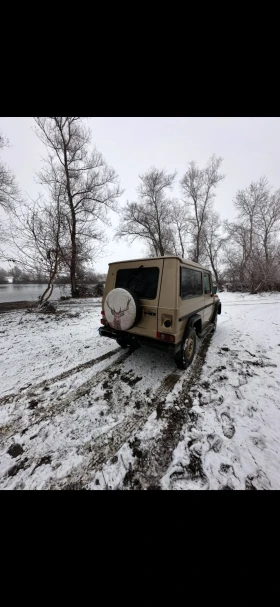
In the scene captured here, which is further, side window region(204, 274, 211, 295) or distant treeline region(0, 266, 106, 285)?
distant treeline region(0, 266, 106, 285)

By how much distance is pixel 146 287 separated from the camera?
3.26 meters

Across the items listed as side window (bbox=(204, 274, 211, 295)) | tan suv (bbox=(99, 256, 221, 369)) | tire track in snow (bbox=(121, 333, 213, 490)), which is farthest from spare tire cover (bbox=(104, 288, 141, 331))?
side window (bbox=(204, 274, 211, 295))

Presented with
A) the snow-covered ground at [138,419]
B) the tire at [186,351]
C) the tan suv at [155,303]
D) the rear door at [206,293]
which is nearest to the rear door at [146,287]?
the tan suv at [155,303]

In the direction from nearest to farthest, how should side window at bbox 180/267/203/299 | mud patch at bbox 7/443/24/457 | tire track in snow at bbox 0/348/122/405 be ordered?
mud patch at bbox 7/443/24/457
tire track in snow at bbox 0/348/122/405
side window at bbox 180/267/203/299

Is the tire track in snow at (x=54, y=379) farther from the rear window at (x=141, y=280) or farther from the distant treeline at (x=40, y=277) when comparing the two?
the distant treeline at (x=40, y=277)

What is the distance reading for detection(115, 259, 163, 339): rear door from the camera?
3090 mm

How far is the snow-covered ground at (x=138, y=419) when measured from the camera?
1.71 m

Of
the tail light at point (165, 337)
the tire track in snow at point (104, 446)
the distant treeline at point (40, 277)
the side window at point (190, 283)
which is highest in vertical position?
the distant treeline at point (40, 277)

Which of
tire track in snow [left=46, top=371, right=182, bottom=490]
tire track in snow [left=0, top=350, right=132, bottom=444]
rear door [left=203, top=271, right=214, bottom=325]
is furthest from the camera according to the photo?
rear door [left=203, top=271, right=214, bottom=325]

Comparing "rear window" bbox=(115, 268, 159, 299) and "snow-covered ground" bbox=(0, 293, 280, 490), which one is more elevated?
"rear window" bbox=(115, 268, 159, 299)

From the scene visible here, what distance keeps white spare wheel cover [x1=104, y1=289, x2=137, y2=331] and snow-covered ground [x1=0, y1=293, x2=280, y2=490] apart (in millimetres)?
1077

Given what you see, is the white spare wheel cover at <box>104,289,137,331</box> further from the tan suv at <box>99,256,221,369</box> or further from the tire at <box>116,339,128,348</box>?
the tire at <box>116,339,128,348</box>
